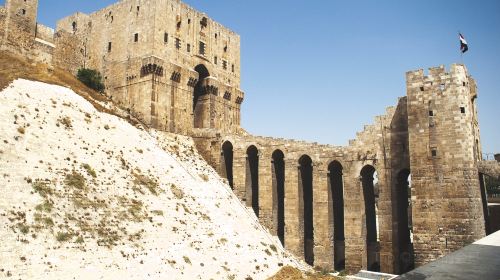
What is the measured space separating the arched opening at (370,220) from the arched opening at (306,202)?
6.41 meters

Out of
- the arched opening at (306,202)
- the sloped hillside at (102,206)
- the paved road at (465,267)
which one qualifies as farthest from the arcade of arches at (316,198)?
the paved road at (465,267)

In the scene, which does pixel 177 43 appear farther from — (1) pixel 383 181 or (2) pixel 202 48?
(1) pixel 383 181

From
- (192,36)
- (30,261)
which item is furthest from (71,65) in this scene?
(30,261)

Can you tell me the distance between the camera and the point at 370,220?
39.2 metres

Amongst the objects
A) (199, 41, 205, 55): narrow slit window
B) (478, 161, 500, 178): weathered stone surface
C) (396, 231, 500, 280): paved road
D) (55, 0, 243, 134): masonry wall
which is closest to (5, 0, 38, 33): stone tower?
(55, 0, 243, 134): masonry wall

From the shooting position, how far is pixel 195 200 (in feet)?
111

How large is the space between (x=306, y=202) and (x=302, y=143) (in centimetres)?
726

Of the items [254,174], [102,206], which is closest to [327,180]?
[254,174]

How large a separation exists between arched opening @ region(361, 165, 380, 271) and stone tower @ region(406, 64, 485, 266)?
724cm

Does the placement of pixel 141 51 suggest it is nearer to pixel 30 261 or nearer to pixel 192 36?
pixel 192 36

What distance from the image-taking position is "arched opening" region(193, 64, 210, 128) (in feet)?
176

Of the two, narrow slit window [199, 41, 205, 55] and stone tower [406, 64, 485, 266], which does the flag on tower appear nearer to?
stone tower [406, 64, 485, 266]

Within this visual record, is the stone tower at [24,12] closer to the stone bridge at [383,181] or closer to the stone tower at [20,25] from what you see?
the stone tower at [20,25]

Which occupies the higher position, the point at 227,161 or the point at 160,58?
the point at 160,58
